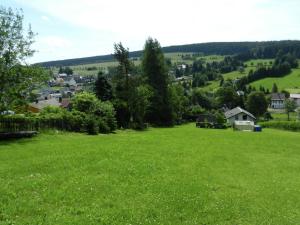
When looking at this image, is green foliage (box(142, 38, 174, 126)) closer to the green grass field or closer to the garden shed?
the garden shed

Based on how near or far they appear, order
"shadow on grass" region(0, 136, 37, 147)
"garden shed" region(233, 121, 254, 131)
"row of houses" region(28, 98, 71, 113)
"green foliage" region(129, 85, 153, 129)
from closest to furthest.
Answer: "shadow on grass" region(0, 136, 37, 147), "green foliage" region(129, 85, 153, 129), "garden shed" region(233, 121, 254, 131), "row of houses" region(28, 98, 71, 113)

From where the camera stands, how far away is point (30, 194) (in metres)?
14.7

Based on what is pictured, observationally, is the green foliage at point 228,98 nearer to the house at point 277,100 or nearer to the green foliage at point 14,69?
the house at point 277,100

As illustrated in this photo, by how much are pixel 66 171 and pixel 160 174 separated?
15.5ft

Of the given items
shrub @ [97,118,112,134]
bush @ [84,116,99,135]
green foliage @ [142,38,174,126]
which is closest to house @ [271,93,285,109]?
green foliage @ [142,38,174,126]

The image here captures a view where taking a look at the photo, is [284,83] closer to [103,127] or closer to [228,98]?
[228,98]

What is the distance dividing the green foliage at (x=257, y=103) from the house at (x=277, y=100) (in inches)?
1824

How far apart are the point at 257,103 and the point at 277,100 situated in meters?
49.0

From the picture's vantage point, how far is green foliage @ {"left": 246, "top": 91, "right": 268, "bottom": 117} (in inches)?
4978

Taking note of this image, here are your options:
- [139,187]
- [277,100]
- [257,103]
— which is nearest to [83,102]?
[139,187]

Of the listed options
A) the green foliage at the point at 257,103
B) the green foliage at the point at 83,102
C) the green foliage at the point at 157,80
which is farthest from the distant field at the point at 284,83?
the green foliage at the point at 83,102

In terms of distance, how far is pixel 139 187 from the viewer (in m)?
16.7

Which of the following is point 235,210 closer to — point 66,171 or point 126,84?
point 66,171

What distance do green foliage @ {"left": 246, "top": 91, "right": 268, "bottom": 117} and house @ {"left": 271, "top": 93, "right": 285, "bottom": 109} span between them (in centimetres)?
4632
